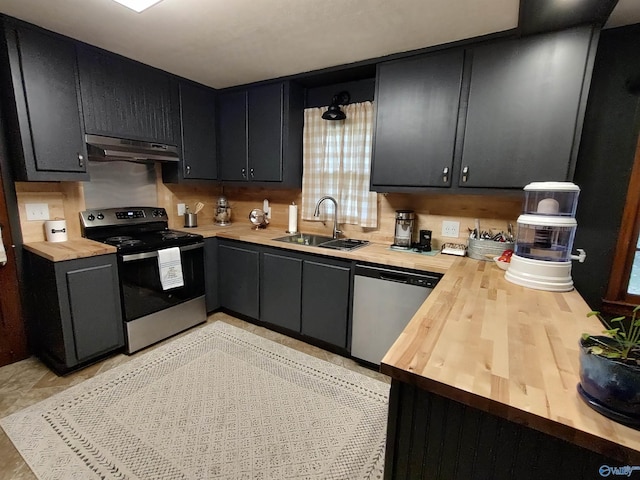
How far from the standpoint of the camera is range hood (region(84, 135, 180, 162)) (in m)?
2.32

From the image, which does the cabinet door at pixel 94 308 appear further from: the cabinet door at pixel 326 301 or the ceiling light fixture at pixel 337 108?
the ceiling light fixture at pixel 337 108

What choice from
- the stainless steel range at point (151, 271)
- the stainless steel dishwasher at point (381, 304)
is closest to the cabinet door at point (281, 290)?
the stainless steel dishwasher at point (381, 304)

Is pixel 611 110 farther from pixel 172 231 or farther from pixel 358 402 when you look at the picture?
pixel 172 231

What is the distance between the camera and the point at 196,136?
3078mm

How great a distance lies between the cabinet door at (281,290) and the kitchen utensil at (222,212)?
1.12 metres

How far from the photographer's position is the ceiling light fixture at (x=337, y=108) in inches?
103

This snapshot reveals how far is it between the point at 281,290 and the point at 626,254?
247 centimetres

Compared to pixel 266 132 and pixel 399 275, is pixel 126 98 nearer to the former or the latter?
pixel 266 132

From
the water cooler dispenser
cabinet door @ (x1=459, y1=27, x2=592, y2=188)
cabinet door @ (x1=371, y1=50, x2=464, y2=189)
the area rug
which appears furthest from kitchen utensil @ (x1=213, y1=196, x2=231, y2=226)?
the water cooler dispenser

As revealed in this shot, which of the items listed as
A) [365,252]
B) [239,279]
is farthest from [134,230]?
[365,252]

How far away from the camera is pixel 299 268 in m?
2.53

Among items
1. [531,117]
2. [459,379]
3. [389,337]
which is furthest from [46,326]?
[531,117]

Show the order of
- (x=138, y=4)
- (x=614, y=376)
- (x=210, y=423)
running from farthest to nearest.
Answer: (x=210, y=423), (x=138, y=4), (x=614, y=376)

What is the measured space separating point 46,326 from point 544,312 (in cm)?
315
